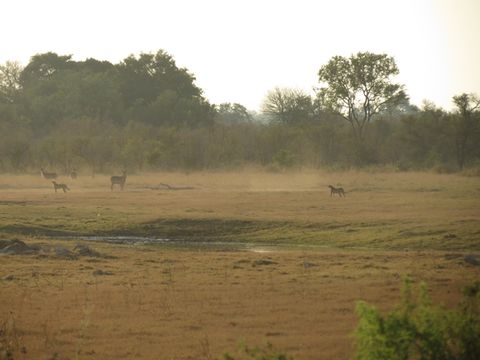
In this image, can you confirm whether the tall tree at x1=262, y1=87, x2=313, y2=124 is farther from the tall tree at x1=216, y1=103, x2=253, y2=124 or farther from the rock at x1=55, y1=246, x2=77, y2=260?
the rock at x1=55, y1=246, x2=77, y2=260

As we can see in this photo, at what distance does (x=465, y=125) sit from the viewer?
54.9 meters

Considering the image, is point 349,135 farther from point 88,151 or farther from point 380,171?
point 88,151

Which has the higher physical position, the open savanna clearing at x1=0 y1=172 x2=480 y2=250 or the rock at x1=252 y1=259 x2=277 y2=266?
the open savanna clearing at x1=0 y1=172 x2=480 y2=250

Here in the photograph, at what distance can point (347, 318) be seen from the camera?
1312cm

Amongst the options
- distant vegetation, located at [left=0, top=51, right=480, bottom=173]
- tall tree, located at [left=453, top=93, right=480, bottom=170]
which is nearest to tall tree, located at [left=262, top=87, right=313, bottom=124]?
distant vegetation, located at [left=0, top=51, right=480, bottom=173]

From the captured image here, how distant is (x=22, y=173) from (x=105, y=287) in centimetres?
3575

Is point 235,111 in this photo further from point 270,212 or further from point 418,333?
point 418,333

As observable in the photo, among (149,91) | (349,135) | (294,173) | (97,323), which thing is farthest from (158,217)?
(149,91)

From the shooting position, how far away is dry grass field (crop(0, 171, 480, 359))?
12219 mm

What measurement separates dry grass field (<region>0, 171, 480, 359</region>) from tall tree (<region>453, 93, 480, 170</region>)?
656 inches

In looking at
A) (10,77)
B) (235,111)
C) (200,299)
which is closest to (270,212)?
(200,299)

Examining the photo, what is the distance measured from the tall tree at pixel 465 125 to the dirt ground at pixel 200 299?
35.4 m

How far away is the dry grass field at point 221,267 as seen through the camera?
12219mm

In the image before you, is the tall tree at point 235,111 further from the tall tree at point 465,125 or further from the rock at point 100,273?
the rock at point 100,273
